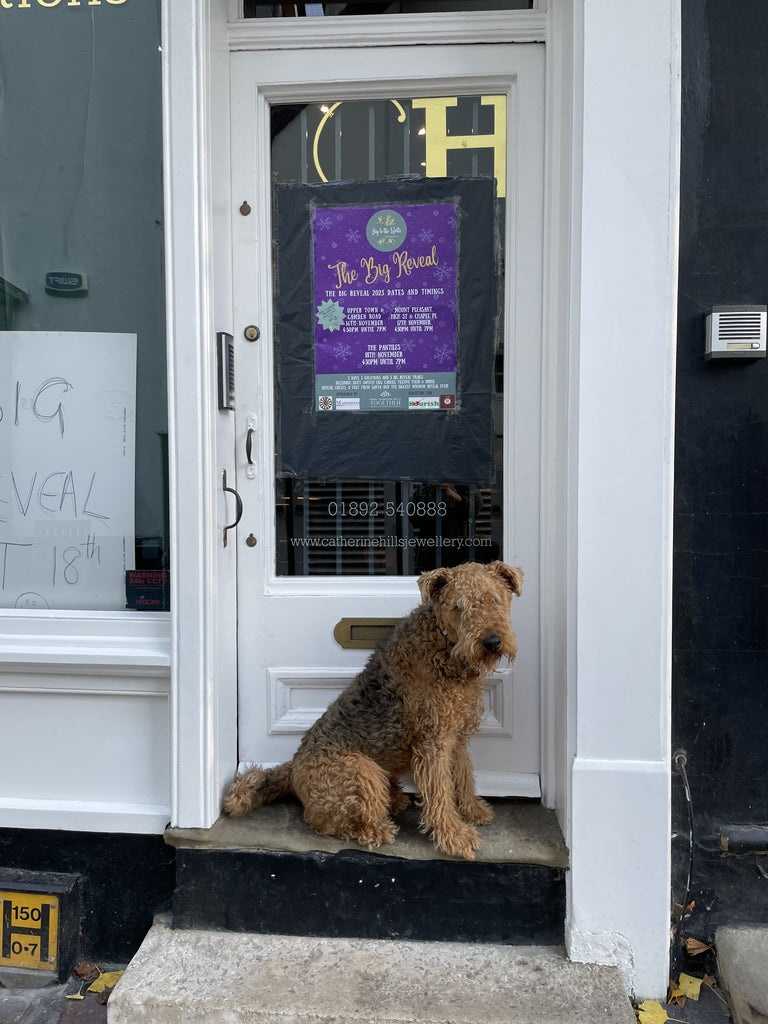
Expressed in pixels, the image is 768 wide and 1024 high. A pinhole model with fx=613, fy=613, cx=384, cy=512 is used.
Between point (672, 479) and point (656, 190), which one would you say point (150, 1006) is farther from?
point (656, 190)

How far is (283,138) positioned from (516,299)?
1169 millimetres

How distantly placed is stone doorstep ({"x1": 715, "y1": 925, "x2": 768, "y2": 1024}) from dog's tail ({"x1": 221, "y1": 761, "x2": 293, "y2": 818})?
1680mm

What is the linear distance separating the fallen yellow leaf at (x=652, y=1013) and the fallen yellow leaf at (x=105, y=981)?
1883 millimetres

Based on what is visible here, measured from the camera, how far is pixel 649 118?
2.04m

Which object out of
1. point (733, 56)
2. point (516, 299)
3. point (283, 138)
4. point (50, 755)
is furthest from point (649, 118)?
point (50, 755)

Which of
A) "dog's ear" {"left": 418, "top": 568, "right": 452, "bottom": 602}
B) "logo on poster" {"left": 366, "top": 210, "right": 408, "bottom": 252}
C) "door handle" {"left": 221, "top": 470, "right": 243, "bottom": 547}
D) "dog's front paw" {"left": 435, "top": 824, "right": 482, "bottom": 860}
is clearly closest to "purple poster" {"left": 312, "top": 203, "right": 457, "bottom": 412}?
"logo on poster" {"left": 366, "top": 210, "right": 408, "bottom": 252}

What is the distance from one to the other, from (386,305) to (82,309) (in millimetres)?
1279

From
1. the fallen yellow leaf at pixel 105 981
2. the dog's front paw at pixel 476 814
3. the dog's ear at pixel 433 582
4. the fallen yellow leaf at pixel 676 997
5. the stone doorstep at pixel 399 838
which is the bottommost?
the fallen yellow leaf at pixel 105 981

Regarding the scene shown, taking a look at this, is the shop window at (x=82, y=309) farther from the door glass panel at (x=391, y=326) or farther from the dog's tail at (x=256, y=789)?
the dog's tail at (x=256, y=789)

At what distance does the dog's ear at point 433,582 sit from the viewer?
2.03 m

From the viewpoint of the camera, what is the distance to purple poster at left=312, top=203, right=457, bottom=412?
8.23 feet

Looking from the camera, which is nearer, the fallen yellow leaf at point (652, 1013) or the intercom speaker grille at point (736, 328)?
the fallen yellow leaf at point (652, 1013)

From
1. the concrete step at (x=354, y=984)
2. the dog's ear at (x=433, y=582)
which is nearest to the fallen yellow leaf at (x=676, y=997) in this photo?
the concrete step at (x=354, y=984)

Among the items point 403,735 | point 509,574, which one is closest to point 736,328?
point 509,574
